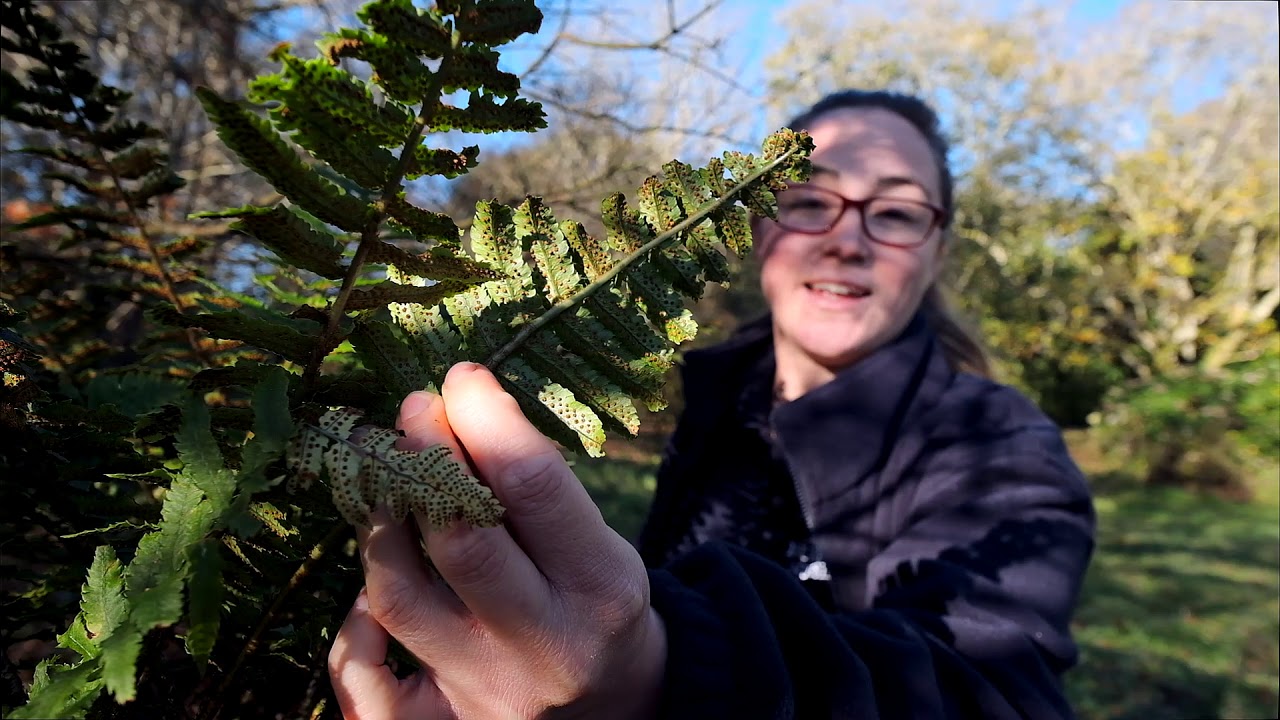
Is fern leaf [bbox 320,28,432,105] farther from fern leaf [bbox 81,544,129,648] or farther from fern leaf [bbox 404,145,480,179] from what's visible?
fern leaf [bbox 81,544,129,648]

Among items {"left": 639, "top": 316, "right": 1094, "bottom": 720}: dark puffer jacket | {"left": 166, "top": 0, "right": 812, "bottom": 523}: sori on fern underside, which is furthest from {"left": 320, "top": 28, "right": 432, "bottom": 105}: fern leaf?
{"left": 639, "top": 316, "right": 1094, "bottom": 720}: dark puffer jacket

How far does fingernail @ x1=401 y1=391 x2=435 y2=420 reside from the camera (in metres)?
0.64

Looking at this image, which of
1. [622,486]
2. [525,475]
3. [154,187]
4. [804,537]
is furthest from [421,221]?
[622,486]

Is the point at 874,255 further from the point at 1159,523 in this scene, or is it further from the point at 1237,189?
the point at 1237,189

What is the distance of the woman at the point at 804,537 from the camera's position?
65 cm

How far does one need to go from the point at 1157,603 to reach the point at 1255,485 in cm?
668

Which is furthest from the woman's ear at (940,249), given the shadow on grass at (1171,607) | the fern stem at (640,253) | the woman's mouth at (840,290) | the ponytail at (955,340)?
the fern stem at (640,253)

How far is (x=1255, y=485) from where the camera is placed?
1138cm

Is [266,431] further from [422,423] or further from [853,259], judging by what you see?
[853,259]

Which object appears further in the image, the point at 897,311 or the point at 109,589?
the point at 897,311

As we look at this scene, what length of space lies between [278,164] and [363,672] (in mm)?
465

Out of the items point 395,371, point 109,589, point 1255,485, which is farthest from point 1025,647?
point 1255,485

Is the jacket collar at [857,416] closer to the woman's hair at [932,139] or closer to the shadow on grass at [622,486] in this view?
the woman's hair at [932,139]

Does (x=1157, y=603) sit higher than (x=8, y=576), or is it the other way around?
(x=8, y=576)
